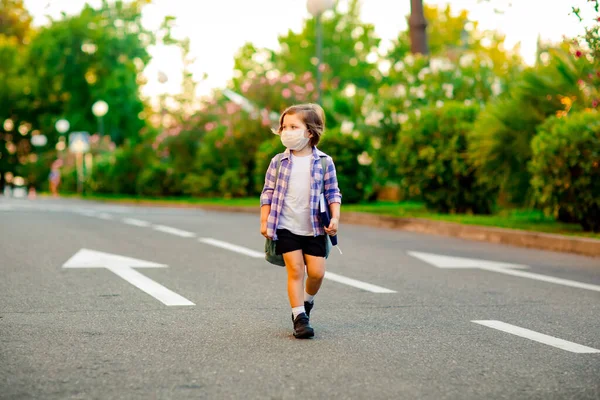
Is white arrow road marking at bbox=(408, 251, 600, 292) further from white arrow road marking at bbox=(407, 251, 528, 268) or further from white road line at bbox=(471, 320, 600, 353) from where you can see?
white road line at bbox=(471, 320, 600, 353)

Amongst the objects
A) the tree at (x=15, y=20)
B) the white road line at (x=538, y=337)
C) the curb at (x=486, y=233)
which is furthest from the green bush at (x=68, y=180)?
the white road line at (x=538, y=337)

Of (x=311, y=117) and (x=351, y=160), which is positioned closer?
(x=311, y=117)

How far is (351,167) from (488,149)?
794cm

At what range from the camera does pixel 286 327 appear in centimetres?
614

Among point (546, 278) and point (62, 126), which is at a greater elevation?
point (62, 126)

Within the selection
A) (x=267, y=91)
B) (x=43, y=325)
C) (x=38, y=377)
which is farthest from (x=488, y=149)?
(x=267, y=91)

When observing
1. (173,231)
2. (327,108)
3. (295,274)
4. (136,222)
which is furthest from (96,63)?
(295,274)

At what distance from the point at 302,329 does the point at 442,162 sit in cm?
1254

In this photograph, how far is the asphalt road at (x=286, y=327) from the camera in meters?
4.46

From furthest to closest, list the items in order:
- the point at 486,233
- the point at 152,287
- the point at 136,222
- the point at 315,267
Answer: the point at 136,222 → the point at 486,233 → the point at 152,287 → the point at 315,267

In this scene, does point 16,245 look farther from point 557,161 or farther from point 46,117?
point 46,117

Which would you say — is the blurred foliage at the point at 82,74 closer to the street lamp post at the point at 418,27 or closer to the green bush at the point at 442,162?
the street lamp post at the point at 418,27

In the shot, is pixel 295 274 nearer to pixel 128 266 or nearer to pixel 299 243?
pixel 299 243

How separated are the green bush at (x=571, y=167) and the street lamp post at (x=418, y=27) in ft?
40.9
